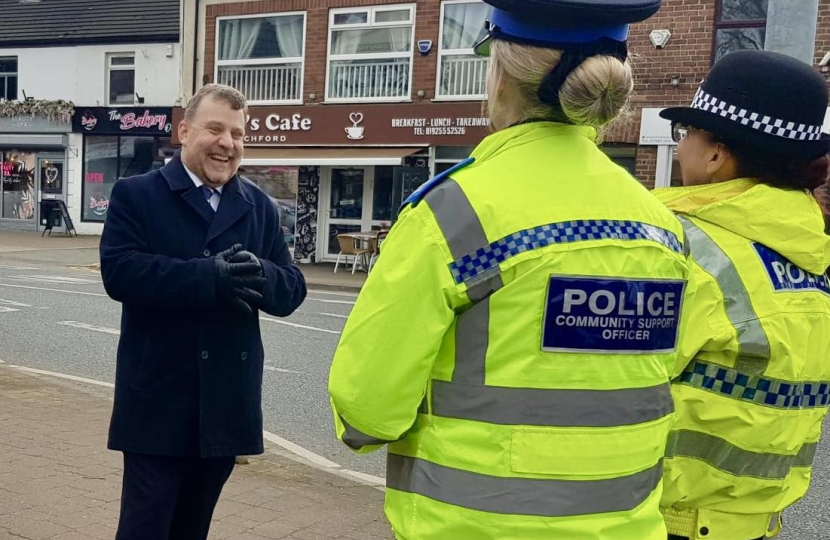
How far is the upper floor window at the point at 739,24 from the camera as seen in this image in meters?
14.4

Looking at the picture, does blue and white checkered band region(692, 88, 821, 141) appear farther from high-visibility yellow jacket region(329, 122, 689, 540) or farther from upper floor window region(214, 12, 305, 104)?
upper floor window region(214, 12, 305, 104)

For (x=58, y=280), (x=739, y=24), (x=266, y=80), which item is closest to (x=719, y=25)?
(x=739, y=24)

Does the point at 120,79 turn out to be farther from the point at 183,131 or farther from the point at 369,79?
the point at 183,131

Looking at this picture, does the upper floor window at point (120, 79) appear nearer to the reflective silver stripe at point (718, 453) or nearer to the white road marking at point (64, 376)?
the white road marking at point (64, 376)

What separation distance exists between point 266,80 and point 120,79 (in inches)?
271

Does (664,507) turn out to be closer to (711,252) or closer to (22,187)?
(711,252)

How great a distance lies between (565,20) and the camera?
1586 millimetres

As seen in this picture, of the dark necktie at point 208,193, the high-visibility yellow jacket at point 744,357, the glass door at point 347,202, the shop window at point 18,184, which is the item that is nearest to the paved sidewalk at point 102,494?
the dark necktie at point 208,193

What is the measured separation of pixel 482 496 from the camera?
1.55 meters

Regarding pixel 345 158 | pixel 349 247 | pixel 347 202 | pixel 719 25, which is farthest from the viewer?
pixel 347 202

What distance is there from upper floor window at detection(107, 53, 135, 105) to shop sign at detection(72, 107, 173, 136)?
390 millimetres

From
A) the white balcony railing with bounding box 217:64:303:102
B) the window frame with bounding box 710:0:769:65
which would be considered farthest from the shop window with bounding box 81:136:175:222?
the window frame with bounding box 710:0:769:65

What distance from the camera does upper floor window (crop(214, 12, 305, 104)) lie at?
64.5 ft

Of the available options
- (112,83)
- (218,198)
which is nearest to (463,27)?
(112,83)
